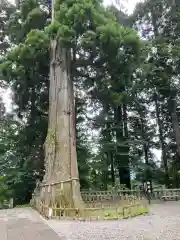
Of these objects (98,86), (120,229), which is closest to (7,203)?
(98,86)

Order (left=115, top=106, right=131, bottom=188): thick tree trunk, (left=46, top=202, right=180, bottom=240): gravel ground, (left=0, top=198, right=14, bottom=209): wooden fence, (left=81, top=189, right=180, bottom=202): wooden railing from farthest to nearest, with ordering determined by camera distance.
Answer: (left=115, top=106, right=131, bottom=188): thick tree trunk, (left=0, top=198, right=14, bottom=209): wooden fence, (left=81, top=189, right=180, bottom=202): wooden railing, (left=46, top=202, right=180, bottom=240): gravel ground

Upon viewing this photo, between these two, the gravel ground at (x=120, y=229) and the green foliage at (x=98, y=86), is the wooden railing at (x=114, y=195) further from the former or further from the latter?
the gravel ground at (x=120, y=229)

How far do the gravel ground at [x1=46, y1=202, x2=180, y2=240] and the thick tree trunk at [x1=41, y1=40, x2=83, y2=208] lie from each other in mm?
2131

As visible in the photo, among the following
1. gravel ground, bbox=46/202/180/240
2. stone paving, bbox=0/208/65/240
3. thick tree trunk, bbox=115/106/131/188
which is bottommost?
gravel ground, bbox=46/202/180/240

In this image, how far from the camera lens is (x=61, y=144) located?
10.4 meters

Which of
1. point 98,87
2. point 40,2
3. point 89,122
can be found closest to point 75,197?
point 98,87

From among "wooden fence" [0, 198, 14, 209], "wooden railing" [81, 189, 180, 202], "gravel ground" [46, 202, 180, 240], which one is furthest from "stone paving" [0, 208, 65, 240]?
"wooden fence" [0, 198, 14, 209]

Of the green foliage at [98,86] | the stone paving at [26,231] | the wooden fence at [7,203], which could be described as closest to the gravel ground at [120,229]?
the stone paving at [26,231]

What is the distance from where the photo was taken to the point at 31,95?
15508mm

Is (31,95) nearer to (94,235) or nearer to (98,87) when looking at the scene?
(98,87)

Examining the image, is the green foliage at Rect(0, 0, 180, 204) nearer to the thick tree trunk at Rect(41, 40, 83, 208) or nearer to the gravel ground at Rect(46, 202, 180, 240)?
the thick tree trunk at Rect(41, 40, 83, 208)

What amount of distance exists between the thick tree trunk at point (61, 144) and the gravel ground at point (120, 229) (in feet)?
6.99

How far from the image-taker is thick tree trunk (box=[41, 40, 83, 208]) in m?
9.52

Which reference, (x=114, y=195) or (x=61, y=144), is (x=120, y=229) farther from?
(x=114, y=195)
